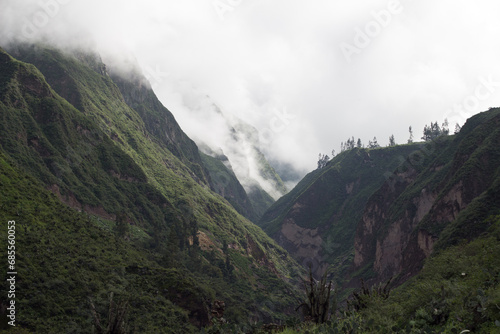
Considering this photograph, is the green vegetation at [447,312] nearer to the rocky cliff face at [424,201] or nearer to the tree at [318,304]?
the tree at [318,304]

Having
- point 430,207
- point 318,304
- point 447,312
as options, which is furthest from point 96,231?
point 430,207

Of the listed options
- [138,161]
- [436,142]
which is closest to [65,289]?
[138,161]

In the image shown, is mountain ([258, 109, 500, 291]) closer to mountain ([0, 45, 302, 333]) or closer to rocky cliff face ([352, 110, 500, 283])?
rocky cliff face ([352, 110, 500, 283])

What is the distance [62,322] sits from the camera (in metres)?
48.5

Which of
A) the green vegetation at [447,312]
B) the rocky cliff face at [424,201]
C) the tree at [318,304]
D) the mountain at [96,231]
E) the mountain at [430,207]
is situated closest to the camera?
the green vegetation at [447,312]

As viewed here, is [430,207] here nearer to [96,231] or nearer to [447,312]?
[96,231]

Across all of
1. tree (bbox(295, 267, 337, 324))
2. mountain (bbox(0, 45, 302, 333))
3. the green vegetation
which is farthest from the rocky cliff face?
tree (bbox(295, 267, 337, 324))

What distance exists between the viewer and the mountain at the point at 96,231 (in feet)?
184

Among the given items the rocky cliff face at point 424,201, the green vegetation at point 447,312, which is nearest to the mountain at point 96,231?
the green vegetation at point 447,312

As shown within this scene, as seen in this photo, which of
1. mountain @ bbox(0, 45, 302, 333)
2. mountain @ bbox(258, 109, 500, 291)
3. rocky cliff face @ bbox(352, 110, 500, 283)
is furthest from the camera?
rocky cliff face @ bbox(352, 110, 500, 283)

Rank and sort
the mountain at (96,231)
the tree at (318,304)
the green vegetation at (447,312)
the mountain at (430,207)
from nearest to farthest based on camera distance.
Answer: the green vegetation at (447,312)
the tree at (318,304)
the mountain at (96,231)
the mountain at (430,207)

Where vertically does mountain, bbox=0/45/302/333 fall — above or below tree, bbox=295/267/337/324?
above

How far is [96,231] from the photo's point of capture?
81.9 m

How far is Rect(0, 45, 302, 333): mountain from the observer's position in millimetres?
56000
